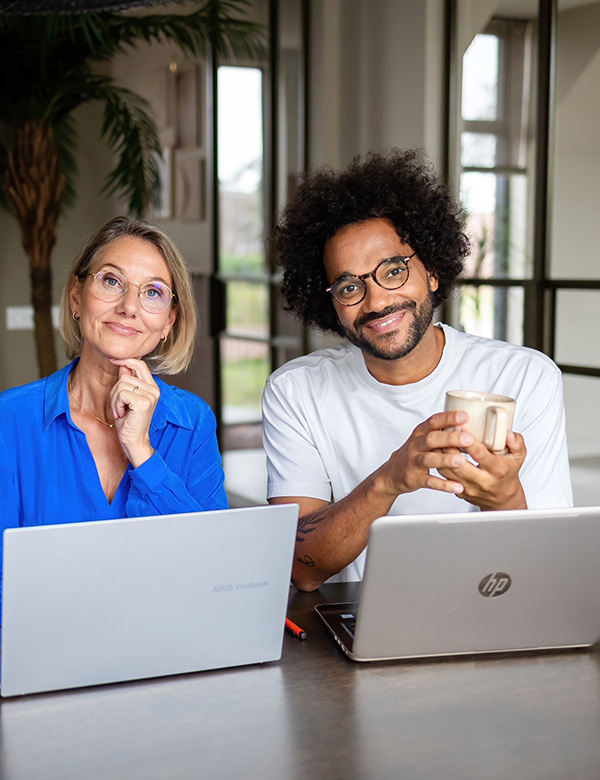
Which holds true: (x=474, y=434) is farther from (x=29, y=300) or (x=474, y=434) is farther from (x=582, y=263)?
(x=29, y=300)

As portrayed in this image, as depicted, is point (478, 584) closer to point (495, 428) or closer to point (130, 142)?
point (495, 428)

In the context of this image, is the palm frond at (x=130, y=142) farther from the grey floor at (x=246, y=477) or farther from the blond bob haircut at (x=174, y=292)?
the blond bob haircut at (x=174, y=292)

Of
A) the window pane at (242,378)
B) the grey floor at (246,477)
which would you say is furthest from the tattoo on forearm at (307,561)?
the window pane at (242,378)

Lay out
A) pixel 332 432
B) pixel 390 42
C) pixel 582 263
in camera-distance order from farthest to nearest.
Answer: pixel 390 42 < pixel 582 263 < pixel 332 432

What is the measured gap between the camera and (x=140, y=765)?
955 millimetres

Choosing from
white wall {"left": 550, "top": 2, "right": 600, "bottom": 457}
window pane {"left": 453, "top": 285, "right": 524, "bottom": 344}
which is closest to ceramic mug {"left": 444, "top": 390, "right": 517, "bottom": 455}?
white wall {"left": 550, "top": 2, "right": 600, "bottom": 457}

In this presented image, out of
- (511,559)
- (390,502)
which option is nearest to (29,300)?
(390,502)

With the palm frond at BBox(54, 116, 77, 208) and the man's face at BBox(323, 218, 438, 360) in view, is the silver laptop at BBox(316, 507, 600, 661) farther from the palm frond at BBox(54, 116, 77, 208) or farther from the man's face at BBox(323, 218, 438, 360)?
the palm frond at BBox(54, 116, 77, 208)

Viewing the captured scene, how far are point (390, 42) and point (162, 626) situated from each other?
350 centimetres

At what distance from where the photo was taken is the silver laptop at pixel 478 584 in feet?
3.78

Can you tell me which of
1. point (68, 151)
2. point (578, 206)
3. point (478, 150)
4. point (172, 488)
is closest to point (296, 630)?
point (172, 488)

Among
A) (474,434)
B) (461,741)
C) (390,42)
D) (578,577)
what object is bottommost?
(461,741)

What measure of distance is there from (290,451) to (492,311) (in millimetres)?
2071

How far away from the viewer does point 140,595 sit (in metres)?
1.10
